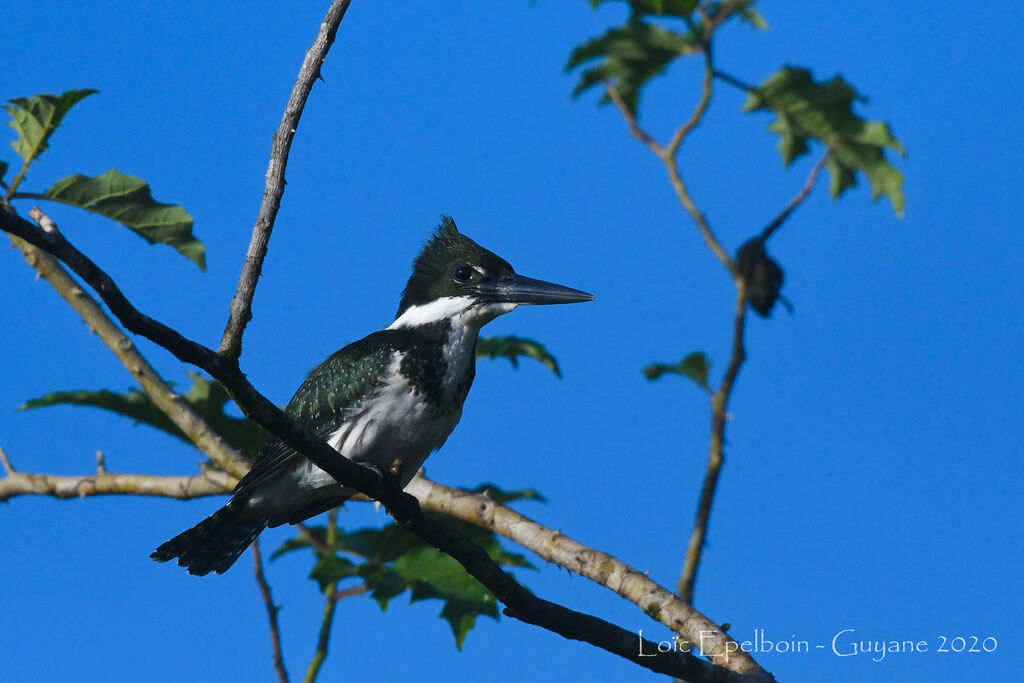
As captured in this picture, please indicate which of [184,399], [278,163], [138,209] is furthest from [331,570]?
[278,163]

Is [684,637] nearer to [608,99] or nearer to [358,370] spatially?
[358,370]

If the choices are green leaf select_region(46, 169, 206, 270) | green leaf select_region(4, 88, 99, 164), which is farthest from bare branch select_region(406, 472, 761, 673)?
green leaf select_region(4, 88, 99, 164)

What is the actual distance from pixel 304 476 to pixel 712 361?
6.01 feet

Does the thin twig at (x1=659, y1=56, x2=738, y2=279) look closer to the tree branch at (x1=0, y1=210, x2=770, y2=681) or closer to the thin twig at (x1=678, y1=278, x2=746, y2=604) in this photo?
the thin twig at (x1=678, y1=278, x2=746, y2=604)

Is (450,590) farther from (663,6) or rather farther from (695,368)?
(663,6)

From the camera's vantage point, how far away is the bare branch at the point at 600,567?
11.2ft

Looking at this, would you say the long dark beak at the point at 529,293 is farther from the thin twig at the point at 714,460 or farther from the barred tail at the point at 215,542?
the barred tail at the point at 215,542

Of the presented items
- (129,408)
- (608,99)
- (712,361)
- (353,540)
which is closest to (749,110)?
(608,99)

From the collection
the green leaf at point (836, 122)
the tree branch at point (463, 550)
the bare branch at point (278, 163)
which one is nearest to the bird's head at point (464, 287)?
the tree branch at point (463, 550)

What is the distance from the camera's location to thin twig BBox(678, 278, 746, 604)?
4.10m

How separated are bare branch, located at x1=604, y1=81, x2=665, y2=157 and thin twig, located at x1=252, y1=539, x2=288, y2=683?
2691 mm

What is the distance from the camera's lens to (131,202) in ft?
11.9

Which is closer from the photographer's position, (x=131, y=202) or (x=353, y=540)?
(x=131, y=202)

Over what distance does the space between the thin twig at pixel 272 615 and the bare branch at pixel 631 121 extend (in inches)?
106
